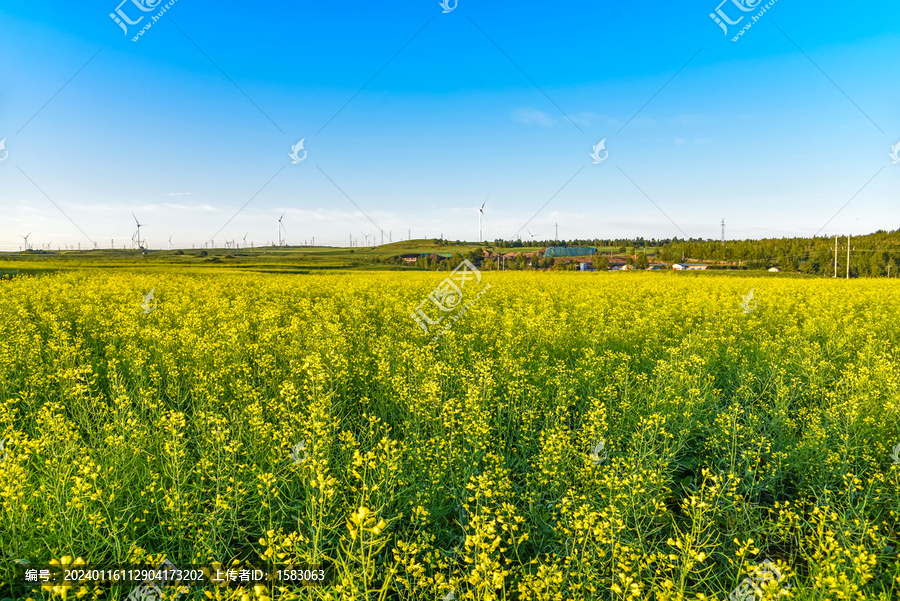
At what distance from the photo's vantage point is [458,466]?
4629mm

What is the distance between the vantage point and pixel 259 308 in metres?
15.7

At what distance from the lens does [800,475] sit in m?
5.49

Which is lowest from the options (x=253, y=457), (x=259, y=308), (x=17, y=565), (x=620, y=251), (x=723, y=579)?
(x=723, y=579)

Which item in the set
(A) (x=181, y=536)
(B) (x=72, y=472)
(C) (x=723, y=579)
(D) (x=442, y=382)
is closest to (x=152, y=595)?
(A) (x=181, y=536)

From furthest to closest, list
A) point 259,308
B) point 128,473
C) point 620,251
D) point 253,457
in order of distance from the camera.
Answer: point 620,251 < point 259,308 < point 253,457 < point 128,473

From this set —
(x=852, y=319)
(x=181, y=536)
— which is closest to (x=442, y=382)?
(x=181, y=536)

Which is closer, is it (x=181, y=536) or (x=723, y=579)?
(x=181, y=536)

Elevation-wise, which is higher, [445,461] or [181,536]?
[445,461]

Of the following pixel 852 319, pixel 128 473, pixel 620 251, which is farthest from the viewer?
pixel 620 251

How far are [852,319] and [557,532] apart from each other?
702 inches

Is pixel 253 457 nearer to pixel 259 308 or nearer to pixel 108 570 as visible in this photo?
pixel 108 570

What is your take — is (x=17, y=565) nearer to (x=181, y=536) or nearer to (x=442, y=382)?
(x=181, y=536)

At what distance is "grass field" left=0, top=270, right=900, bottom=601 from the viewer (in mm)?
3309

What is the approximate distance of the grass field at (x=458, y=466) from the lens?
331cm
